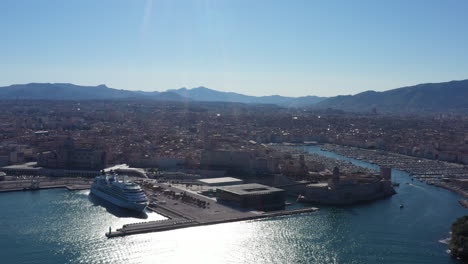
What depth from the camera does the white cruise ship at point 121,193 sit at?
653 inches

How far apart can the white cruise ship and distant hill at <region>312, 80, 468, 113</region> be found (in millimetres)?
102952

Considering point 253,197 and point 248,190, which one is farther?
point 248,190

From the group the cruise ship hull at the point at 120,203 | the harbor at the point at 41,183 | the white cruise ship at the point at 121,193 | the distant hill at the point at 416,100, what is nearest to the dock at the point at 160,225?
the cruise ship hull at the point at 120,203

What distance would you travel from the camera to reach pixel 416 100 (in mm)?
127438

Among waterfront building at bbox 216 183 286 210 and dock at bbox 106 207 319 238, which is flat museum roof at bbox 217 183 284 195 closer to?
waterfront building at bbox 216 183 286 210

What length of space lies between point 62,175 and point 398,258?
16.6m

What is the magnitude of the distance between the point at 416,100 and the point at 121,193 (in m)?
121

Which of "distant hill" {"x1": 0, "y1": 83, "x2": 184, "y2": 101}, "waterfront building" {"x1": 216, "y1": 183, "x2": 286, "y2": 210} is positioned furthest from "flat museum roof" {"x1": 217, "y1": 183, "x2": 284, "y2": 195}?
"distant hill" {"x1": 0, "y1": 83, "x2": 184, "y2": 101}

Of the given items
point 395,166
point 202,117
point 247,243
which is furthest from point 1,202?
point 202,117

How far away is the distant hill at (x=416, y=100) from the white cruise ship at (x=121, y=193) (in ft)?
338

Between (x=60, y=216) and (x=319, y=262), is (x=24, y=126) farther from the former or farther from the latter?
(x=319, y=262)

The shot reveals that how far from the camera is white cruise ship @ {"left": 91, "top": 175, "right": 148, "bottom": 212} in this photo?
16594 mm

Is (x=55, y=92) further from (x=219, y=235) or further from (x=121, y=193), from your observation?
(x=219, y=235)

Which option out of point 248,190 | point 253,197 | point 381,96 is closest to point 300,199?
point 248,190
